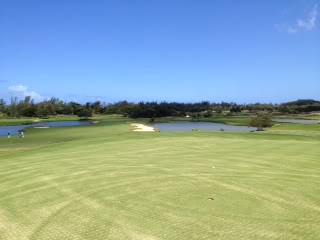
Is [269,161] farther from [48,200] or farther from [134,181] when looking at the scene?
[48,200]

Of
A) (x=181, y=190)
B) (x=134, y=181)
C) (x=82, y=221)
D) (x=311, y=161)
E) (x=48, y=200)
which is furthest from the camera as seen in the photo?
(x=311, y=161)

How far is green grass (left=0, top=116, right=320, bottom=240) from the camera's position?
8602 mm

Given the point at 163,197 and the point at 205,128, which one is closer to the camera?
the point at 163,197

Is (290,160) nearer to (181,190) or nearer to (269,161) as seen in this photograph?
(269,161)

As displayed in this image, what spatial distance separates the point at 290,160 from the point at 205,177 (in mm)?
5508

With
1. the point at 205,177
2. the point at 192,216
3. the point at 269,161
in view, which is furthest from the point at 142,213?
the point at 269,161

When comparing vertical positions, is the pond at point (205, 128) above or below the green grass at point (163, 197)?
below

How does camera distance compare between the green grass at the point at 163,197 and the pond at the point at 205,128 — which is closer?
the green grass at the point at 163,197

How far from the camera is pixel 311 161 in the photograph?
679 inches

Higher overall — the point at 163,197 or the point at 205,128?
the point at 163,197

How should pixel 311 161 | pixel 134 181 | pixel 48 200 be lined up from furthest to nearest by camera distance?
pixel 311 161, pixel 134 181, pixel 48 200

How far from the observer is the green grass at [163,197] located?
8.60m

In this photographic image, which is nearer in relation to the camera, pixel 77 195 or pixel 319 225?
pixel 319 225

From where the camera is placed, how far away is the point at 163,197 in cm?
1128
